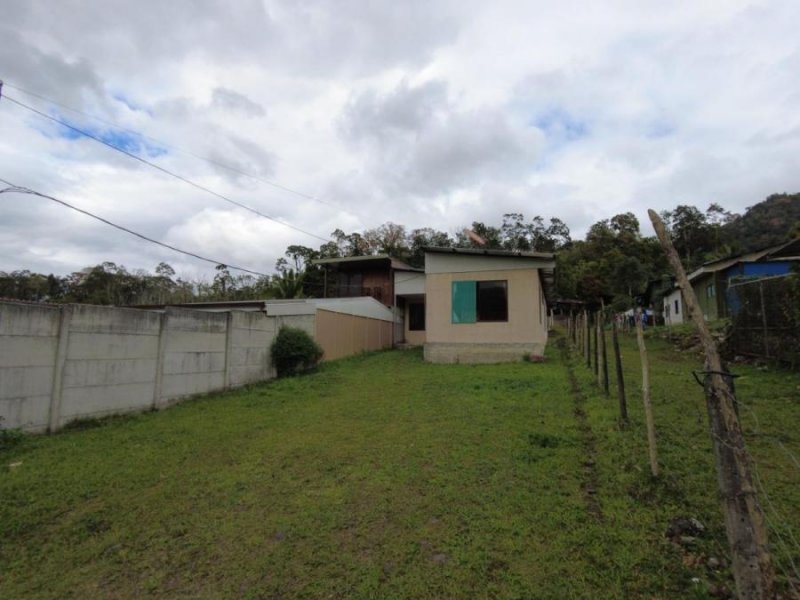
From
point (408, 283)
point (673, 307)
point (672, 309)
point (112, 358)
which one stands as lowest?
point (112, 358)

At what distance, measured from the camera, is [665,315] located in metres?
28.3

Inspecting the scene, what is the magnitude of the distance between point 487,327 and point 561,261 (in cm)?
3155

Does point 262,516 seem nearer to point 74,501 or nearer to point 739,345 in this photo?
point 74,501

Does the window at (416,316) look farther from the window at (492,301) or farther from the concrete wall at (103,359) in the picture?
the concrete wall at (103,359)

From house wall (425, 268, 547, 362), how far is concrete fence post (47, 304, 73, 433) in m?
10.3

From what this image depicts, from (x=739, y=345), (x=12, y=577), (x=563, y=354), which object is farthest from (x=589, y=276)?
(x=12, y=577)

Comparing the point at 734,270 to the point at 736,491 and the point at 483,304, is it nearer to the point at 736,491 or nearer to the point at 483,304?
the point at 483,304

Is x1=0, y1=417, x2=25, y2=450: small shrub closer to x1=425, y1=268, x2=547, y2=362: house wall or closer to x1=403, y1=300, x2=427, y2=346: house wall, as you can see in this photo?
x1=425, y1=268, x2=547, y2=362: house wall

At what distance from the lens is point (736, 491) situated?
229 centimetres

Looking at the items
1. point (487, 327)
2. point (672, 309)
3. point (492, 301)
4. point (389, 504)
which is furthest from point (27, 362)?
point (672, 309)

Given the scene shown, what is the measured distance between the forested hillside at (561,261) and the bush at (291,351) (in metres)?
10.8

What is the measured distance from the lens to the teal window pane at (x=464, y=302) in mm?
14680

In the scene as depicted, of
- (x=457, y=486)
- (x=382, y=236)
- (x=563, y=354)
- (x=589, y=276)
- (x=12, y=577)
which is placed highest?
(x=382, y=236)

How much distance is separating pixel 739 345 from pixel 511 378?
5.96 metres
